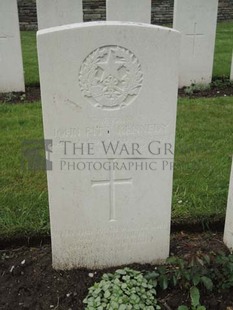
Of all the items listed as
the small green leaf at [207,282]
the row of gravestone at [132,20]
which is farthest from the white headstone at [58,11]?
the small green leaf at [207,282]

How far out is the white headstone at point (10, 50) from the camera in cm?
589

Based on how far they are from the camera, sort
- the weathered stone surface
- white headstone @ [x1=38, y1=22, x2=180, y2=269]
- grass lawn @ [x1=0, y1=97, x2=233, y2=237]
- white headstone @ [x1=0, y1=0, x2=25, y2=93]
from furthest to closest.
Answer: the weathered stone surface
white headstone @ [x1=0, y1=0, x2=25, y2=93]
grass lawn @ [x1=0, y1=97, x2=233, y2=237]
white headstone @ [x1=38, y1=22, x2=180, y2=269]

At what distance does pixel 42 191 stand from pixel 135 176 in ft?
4.07

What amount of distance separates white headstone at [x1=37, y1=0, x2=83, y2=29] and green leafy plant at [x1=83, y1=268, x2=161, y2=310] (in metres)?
4.84

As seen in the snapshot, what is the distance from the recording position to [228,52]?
9.28 meters

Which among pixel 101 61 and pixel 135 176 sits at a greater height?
pixel 101 61

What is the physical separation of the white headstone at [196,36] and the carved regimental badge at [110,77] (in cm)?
464

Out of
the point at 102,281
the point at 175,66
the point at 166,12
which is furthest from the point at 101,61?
the point at 166,12

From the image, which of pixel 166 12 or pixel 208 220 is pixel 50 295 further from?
pixel 166 12

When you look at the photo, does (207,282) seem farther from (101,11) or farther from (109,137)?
(101,11)

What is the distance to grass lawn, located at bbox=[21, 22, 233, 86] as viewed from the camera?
7.20 m

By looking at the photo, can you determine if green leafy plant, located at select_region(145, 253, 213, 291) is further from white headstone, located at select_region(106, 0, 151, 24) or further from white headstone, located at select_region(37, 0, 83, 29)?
white headstone, located at select_region(37, 0, 83, 29)

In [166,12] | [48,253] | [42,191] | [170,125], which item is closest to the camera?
[170,125]

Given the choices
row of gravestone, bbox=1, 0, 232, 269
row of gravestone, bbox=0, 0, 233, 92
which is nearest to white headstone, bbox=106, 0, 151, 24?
row of gravestone, bbox=0, 0, 233, 92
